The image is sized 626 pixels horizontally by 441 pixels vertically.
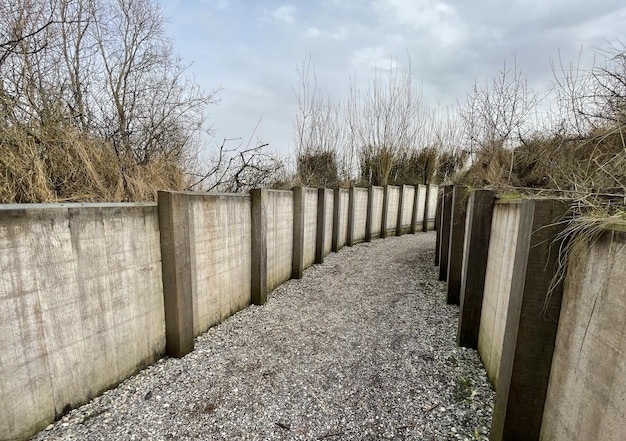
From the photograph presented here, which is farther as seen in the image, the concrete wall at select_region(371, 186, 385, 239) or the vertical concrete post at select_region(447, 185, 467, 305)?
the concrete wall at select_region(371, 186, 385, 239)

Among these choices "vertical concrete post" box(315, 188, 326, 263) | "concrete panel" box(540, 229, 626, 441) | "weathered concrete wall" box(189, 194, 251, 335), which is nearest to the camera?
"concrete panel" box(540, 229, 626, 441)

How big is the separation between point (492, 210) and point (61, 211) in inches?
139

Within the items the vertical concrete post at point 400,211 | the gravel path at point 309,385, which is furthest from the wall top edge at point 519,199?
the vertical concrete post at point 400,211

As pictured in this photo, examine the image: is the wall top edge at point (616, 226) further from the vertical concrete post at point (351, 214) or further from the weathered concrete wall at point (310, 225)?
the vertical concrete post at point (351, 214)

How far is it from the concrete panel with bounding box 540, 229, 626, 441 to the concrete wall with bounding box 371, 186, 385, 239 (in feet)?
25.2

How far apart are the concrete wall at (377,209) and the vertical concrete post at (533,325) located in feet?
24.7

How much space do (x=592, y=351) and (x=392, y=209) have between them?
8.94 meters

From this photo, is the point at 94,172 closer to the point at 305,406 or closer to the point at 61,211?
the point at 61,211

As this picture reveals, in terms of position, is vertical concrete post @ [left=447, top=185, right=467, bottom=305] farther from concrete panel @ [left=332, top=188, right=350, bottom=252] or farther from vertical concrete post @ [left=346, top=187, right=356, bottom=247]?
vertical concrete post @ [left=346, top=187, right=356, bottom=247]

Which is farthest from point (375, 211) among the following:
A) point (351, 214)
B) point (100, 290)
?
point (100, 290)

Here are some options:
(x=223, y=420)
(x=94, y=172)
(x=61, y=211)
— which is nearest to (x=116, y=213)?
(x=61, y=211)

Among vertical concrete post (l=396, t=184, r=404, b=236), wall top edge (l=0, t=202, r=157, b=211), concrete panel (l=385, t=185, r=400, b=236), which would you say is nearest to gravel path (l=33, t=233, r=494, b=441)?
wall top edge (l=0, t=202, r=157, b=211)

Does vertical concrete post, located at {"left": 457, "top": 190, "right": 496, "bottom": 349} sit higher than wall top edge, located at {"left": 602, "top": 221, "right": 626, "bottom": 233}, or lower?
lower

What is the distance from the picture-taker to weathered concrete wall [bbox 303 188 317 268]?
5926mm
